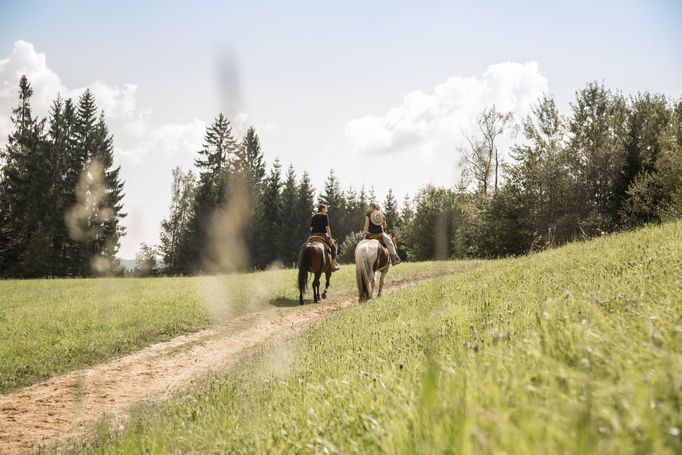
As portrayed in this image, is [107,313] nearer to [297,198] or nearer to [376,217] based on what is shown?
[376,217]

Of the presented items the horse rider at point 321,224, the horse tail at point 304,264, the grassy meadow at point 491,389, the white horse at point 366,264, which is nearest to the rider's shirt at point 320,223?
→ the horse rider at point 321,224

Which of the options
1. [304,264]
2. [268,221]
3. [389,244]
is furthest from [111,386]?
[268,221]

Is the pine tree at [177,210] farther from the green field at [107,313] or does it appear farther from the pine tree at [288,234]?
the green field at [107,313]

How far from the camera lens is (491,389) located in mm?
2139

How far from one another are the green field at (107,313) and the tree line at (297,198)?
7.80m

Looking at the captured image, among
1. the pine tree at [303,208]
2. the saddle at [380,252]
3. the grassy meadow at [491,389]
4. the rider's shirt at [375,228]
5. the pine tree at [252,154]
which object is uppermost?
the pine tree at [252,154]

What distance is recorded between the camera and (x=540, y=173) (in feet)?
128

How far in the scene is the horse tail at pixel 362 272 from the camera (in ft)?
55.2

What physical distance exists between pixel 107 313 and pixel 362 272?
1017 cm

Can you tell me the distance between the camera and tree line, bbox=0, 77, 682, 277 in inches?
1334

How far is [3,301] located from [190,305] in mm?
10489

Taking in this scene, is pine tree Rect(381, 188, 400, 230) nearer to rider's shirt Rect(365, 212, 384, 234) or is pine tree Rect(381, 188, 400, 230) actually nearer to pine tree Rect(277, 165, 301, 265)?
pine tree Rect(277, 165, 301, 265)

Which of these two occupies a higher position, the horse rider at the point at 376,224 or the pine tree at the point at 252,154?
the pine tree at the point at 252,154

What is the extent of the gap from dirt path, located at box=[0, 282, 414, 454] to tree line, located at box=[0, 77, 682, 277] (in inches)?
435
